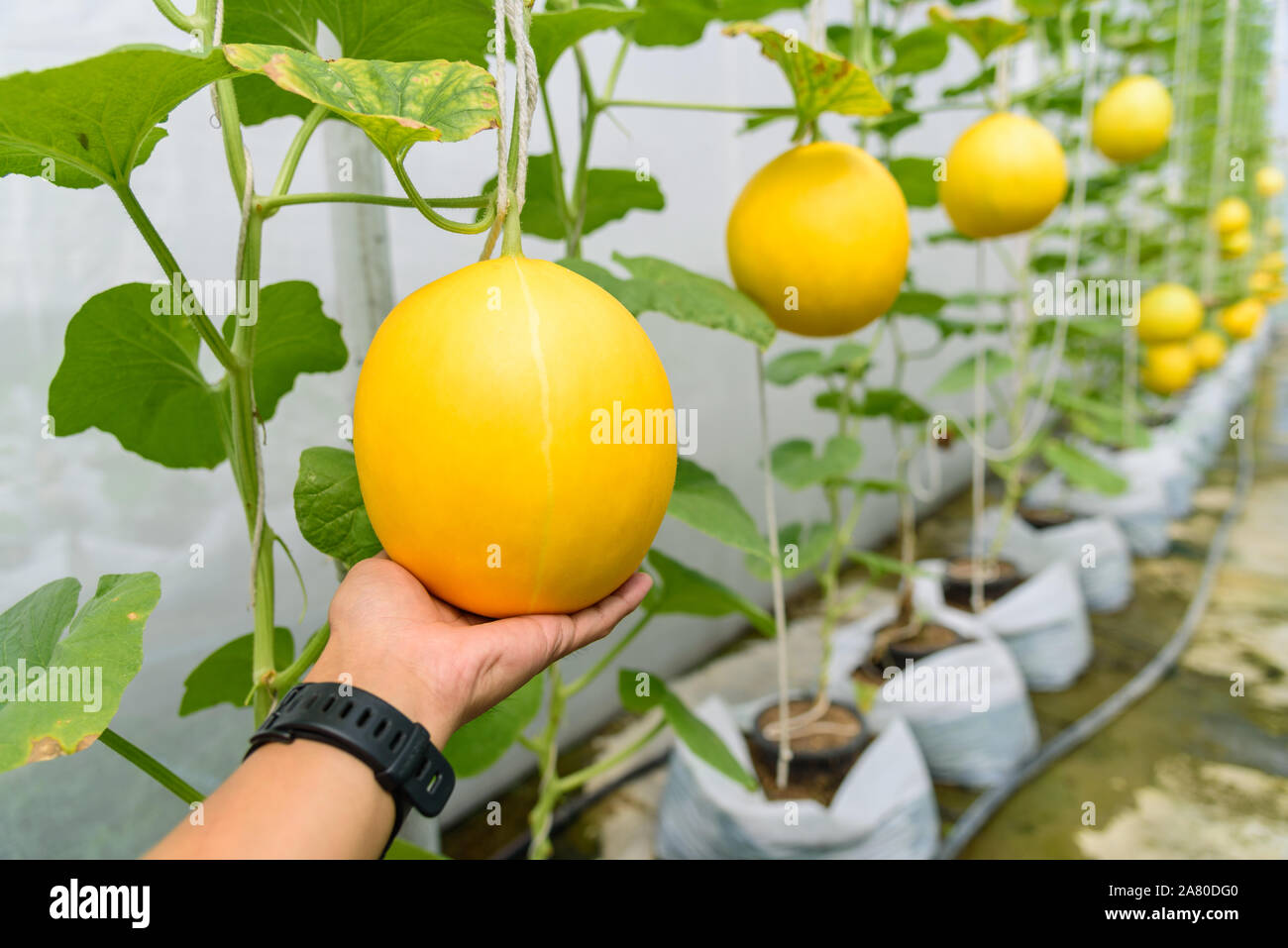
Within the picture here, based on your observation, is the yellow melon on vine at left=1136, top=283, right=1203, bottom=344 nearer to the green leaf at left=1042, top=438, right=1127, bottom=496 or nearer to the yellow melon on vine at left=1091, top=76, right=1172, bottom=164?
the green leaf at left=1042, top=438, right=1127, bottom=496

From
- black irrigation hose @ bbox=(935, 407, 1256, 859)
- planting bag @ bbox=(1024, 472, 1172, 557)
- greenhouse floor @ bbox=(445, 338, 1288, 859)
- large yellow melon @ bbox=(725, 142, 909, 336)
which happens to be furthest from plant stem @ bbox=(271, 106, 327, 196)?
planting bag @ bbox=(1024, 472, 1172, 557)

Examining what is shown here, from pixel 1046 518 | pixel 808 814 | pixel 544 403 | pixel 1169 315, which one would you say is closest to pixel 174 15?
pixel 544 403

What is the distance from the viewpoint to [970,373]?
1685 mm

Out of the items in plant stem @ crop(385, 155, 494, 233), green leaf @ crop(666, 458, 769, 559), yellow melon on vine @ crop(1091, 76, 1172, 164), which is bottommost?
green leaf @ crop(666, 458, 769, 559)

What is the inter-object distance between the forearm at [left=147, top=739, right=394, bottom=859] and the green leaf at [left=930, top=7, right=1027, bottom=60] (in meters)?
0.88

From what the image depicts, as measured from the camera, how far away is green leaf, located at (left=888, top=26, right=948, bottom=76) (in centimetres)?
91

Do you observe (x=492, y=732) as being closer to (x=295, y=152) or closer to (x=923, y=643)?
(x=295, y=152)

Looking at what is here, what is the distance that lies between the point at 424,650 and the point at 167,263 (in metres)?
0.23

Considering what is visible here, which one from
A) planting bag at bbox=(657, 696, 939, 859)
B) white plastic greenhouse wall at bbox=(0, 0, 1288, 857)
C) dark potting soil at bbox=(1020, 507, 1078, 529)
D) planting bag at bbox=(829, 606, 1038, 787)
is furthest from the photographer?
dark potting soil at bbox=(1020, 507, 1078, 529)

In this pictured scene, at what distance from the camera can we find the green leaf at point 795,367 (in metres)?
1.31

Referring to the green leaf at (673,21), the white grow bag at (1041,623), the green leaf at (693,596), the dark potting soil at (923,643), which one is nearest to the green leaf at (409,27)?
the green leaf at (673,21)
